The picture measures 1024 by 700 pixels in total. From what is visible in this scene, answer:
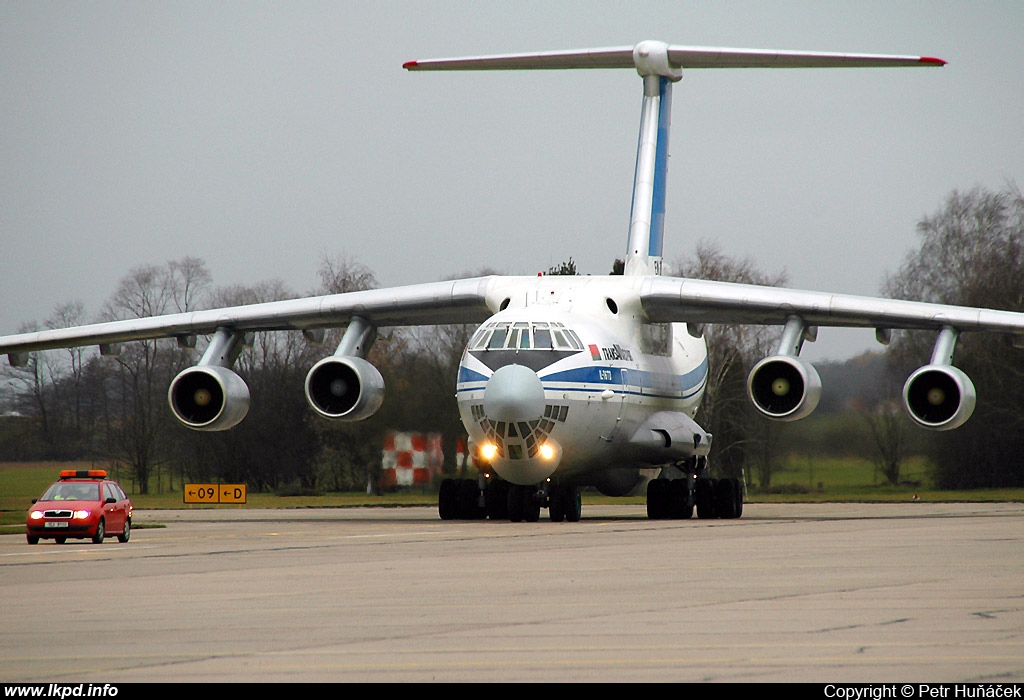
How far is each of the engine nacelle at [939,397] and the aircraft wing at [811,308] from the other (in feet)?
2.35

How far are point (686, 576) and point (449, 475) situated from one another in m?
16.1

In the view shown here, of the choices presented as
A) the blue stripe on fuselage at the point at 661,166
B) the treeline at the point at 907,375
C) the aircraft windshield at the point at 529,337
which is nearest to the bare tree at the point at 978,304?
the treeline at the point at 907,375

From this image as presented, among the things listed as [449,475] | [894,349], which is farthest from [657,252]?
[894,349]

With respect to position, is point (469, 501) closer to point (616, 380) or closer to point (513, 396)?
point (616, 380)

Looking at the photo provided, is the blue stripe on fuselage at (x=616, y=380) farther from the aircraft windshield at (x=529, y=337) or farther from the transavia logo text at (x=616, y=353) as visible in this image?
the aircraft windshield at (x=529, y=337)

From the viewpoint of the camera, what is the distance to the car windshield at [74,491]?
1538 cm

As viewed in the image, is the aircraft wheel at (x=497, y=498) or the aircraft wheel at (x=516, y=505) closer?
the aircraft wheel at (x=516, y=505)

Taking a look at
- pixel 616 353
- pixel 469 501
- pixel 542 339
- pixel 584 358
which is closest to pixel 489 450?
pixel 542 339

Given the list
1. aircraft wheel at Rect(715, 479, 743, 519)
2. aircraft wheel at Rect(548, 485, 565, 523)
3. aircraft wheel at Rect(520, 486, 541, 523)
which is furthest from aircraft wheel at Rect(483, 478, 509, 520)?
aircraft wheel at Rect(715, 479, 743, 519)

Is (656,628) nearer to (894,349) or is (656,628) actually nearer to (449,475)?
(449,475)

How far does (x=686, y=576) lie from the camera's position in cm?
954

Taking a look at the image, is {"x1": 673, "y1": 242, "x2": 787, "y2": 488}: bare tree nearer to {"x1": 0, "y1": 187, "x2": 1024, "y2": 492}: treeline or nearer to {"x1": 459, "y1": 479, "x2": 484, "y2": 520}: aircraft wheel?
{"x1": 0, "y1": 187, "x2": 1024, "y2": 492}: treeline

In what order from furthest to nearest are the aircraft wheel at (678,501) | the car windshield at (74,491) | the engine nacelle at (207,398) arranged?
1. the aircraft wheel at (678,501)
2. the engine nacelle at (207,398)
3. the car windshield at (74,491)

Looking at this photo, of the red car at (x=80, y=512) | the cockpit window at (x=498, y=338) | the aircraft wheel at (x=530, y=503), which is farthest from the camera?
the aircraft wheel at (x=530, y=503)
